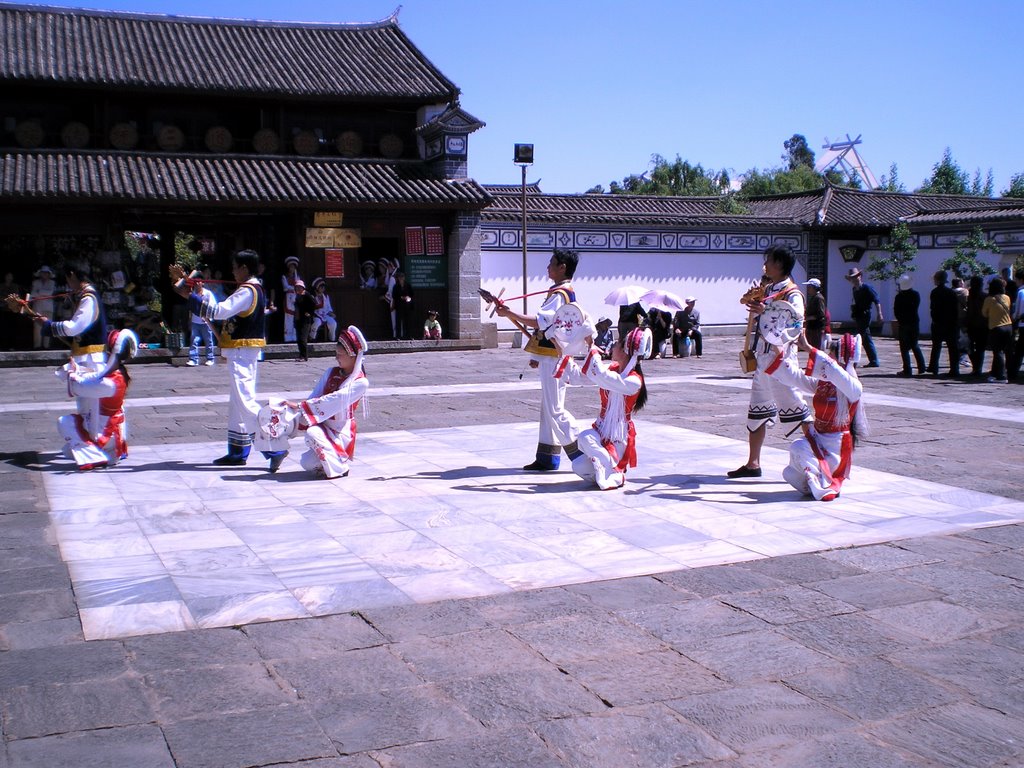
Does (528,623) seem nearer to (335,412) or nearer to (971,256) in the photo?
(335,412)

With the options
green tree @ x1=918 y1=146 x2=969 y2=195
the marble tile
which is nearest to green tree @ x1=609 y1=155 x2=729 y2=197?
green tree @ x1=918 y1=146 x2=969 y2=195

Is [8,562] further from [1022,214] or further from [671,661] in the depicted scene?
[1022,214]

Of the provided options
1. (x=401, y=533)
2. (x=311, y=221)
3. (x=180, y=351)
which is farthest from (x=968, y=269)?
(x=401, y=533)

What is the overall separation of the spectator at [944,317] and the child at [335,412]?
32.8 feet

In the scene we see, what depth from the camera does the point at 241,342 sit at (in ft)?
25.8

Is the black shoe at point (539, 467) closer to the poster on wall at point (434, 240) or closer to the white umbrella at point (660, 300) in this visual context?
the white umbrella at point (660, 300)

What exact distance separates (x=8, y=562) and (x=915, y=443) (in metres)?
7.08

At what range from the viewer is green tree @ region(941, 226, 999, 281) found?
71.2 feet

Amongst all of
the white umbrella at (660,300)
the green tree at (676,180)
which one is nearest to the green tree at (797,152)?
the green tree at (676,180)

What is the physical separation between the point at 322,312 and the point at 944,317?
36.8 feet

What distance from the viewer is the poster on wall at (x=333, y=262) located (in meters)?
20.5

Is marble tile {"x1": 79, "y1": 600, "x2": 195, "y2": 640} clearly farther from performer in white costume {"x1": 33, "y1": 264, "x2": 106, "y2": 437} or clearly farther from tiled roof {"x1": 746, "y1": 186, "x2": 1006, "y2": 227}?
tiled roof {"x1": 746, "y1": 186, "x2": 1006, "y2": 227}

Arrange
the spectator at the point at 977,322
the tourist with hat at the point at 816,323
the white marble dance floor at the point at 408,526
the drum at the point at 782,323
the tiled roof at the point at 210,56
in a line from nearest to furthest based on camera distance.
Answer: the white marble dance floor at the point at 408,526 < the drum at the point at 782,323 < the tourist with hat at the point at 816,323 < the spectator at the point at 977,322 < the tiled roof at the point at 210,56

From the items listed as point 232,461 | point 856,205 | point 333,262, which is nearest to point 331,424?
point 232,461
